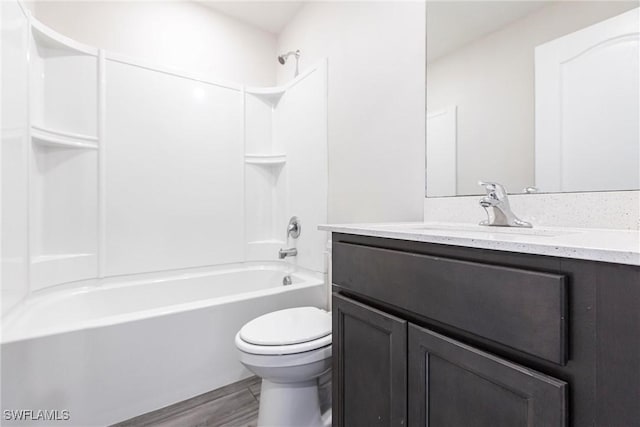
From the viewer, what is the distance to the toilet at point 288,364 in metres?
1.14

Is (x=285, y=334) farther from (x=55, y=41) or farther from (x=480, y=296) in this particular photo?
(x=55, y=41)

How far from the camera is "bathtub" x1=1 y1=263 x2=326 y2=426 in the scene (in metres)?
1.19

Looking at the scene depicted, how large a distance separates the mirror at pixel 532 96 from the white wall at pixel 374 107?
0.09 meters

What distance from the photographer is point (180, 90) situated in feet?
7.33

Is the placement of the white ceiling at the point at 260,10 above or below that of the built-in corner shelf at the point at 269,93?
above

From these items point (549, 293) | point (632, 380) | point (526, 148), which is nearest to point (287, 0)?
point (526, 148)

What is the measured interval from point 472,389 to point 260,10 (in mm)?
2761

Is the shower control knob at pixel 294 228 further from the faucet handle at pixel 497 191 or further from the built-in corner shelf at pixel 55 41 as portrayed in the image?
the built-in corner shelf at pixel 55 41

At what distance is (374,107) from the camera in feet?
5.25

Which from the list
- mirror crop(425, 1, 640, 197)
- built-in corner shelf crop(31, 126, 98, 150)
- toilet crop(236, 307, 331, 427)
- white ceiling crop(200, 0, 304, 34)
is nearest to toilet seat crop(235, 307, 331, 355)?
toilet crop(236, 307, 331, 427)

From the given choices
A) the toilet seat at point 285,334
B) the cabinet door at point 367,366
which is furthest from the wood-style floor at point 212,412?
the cabinet door at point 367,366

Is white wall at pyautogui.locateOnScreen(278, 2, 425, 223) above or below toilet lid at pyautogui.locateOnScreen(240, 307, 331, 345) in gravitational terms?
above

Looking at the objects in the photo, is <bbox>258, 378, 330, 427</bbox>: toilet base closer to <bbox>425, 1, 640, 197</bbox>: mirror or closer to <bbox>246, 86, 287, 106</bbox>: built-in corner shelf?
<bbox>425, 1, 640, 197</bbox>: mirror

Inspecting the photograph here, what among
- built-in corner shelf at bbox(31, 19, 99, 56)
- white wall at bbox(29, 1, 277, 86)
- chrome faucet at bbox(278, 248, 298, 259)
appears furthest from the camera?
chrome faucet at bbox(278, 248, 298, 259)
